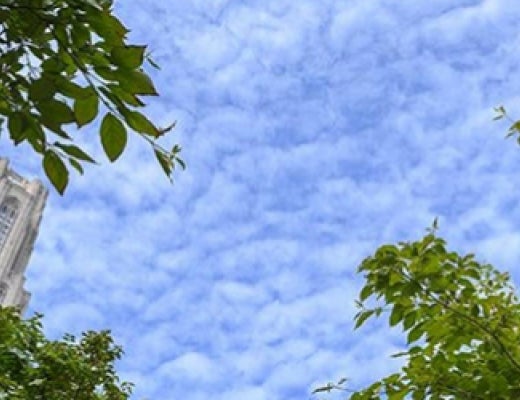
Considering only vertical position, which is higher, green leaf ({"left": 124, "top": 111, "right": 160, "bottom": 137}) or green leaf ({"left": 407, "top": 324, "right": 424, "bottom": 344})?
green leaf ({"left": 407, "top": 324, "right": 424, "bottom": 344})

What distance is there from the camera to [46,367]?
10188mm

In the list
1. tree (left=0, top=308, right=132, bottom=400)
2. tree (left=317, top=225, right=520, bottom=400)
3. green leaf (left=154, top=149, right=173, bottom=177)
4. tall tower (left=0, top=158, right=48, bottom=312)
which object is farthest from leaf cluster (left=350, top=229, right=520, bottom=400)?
tall tower (left=0, top=158, right=48, bottom=312)

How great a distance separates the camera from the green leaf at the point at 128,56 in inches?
56.6

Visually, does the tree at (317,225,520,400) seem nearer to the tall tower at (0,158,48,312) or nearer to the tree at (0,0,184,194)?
the tree at (0,0,184,194)

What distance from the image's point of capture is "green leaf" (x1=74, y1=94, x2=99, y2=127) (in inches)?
56.4

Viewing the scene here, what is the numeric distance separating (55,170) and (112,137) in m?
0.16

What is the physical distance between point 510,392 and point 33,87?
2470mm

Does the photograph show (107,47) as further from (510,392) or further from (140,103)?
(510,392)

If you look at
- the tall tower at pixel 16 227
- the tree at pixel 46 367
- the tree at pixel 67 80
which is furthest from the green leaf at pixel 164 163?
the tall tower at pixel 16 227

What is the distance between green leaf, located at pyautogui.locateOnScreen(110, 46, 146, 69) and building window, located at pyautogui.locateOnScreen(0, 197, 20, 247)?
90.6 m

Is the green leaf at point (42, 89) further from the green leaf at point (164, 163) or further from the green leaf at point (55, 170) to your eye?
the green leaf at point (164, 163)

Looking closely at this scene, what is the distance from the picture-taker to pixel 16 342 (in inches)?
396

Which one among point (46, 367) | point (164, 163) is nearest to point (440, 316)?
point (164, 163)

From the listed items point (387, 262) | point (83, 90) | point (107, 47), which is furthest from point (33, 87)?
point (387, 262)
